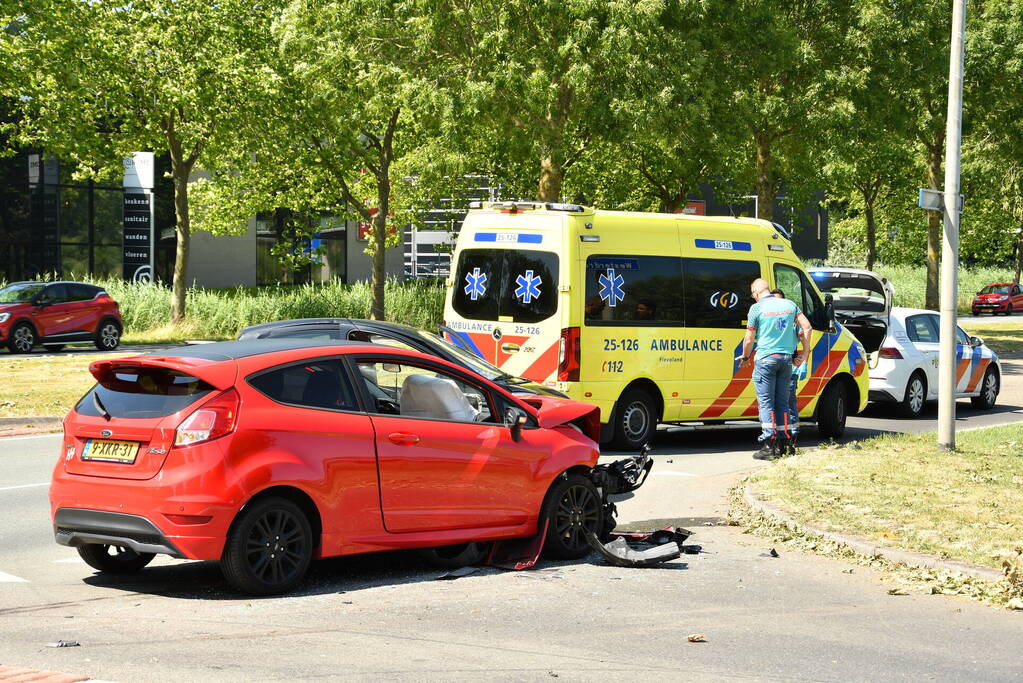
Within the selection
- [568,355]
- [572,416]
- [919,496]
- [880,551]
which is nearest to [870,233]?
[568,355]

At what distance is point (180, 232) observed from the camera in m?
34.1

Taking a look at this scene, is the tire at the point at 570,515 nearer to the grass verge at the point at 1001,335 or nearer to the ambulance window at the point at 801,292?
the ambulance window at the point at 801,292

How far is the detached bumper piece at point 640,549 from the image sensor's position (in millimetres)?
8633

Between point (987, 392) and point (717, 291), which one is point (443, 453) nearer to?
point (717, 291)

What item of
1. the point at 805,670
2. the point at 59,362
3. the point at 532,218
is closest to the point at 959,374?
the point at 532,218

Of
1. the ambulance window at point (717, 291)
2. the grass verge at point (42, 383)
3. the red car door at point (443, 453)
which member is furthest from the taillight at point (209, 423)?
the grass verge at point (42, 383)

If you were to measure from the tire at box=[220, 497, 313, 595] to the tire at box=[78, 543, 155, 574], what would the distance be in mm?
1105

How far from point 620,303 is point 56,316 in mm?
18606

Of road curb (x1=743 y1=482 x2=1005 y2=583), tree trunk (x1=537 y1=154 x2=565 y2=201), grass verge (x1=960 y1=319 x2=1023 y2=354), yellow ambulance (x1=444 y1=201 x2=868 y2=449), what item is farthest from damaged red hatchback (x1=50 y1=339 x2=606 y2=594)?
grass verge (x1=960 y1=319 x2=1023 y2=354)

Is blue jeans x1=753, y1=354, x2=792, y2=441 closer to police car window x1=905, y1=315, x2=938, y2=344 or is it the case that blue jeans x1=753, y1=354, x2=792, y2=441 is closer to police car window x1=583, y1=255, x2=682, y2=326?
police car window x1=583, y1=255, x2=682, y2=326

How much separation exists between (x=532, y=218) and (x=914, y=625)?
7.86m

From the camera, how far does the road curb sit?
327 inches

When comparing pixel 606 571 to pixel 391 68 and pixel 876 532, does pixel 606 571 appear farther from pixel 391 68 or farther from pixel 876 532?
pixel 391 68

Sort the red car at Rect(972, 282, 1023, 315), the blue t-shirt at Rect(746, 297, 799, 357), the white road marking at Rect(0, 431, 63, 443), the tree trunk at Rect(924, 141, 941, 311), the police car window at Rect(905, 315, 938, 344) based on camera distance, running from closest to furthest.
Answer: the blue t-shirt at Rect(746, 297, 799, 357)
the white road marking at Rect(0, 431, 63, 443)
the police car window at Rect(905, 315, 938, 344)
the tree trunk at Rect(924, 141, 941, 311)
the red car at Rect(972, 282, 1023, 315)
